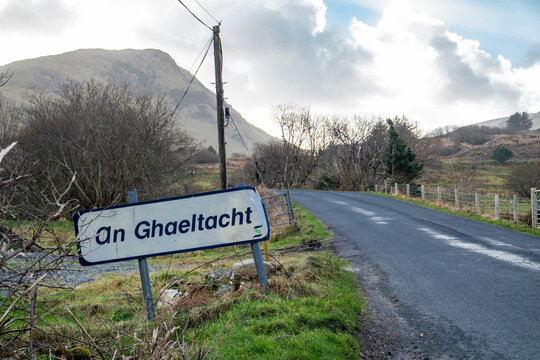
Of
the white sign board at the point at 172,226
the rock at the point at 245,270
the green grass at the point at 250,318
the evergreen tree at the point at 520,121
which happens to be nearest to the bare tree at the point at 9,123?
the green grass at the point at 250,318

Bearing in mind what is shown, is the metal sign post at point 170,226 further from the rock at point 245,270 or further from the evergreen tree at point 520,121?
the evergreen tree at point 520,121

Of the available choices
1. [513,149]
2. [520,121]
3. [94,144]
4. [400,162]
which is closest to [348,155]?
[400,162]

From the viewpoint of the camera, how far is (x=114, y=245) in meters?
4.61

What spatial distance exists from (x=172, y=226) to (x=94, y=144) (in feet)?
64.9

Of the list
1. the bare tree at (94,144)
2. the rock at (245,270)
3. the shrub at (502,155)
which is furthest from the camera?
the shrub at (502,155)

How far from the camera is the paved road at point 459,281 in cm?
464

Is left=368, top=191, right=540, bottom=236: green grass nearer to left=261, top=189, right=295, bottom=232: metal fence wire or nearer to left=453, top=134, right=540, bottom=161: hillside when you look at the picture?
left=261, top=189, right=295, bottom=232: metal fence wire

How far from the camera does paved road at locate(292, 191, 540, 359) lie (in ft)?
15.2

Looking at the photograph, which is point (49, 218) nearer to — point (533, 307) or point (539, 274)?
point (533, 307)

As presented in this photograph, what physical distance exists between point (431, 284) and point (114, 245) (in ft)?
17.5

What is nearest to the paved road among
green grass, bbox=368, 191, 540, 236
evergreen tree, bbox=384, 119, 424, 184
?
green grass, bbox=368, 191, 540, 236

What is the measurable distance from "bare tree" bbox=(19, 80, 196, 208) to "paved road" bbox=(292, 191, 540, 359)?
44.8ft

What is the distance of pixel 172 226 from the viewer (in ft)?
15.4

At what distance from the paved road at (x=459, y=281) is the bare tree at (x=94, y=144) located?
44.8ft
